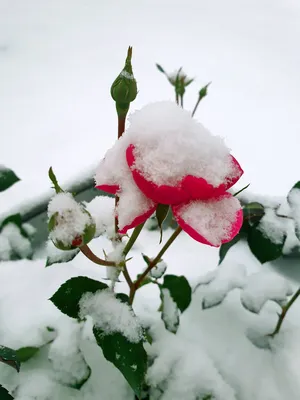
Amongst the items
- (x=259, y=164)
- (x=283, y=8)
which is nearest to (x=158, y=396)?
(x=259, y=164)

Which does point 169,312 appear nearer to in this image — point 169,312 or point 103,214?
point 169,312

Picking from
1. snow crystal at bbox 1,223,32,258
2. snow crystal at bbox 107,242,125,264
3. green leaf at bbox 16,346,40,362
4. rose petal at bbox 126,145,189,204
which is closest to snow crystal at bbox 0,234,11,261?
snow crystal at bbox 1,223,32,258

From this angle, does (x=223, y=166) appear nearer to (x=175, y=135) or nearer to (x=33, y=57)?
(x=175, y=135)

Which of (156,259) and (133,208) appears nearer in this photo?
(133,208)

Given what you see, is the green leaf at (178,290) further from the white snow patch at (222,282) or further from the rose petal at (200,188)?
the rose petal at (200,188)

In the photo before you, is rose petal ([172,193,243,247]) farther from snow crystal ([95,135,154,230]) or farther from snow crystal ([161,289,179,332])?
snow crystal ([161,289,179,332])

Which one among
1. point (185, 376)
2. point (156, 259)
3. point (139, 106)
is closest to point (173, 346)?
point (185, 376)
